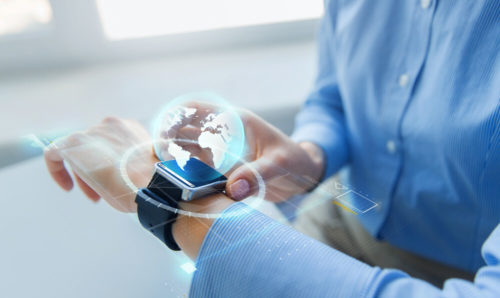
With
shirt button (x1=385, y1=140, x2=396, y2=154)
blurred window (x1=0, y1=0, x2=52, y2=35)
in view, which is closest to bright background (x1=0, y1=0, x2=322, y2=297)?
blurred window (x1=0, y1=0, x2=52, y2=35)

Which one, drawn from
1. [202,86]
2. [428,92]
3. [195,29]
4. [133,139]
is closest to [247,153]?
[133,139]

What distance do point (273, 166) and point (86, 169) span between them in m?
0.20

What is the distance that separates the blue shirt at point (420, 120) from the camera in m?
0.40

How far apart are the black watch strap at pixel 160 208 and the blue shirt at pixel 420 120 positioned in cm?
19

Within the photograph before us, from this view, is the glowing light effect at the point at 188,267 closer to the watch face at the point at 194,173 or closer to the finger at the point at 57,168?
the watch face at the point at 194,173

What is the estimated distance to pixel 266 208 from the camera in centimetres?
33

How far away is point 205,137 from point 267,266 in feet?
0.45

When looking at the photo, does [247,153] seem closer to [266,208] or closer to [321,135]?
[266,208]

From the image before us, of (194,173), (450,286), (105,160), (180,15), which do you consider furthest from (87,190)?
(180,15)

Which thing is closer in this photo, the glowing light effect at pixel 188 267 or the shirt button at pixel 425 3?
the glowing light effect at pixel 188 267

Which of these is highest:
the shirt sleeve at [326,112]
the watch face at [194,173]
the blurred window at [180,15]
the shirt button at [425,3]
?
the shirt button at [425,3]

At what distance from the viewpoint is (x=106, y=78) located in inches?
29.3

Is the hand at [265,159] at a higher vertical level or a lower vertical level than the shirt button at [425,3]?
lower

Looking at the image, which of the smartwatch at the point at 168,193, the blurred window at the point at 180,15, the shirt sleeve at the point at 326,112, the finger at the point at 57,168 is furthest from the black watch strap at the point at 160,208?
the blurred window at the point at 180,15
